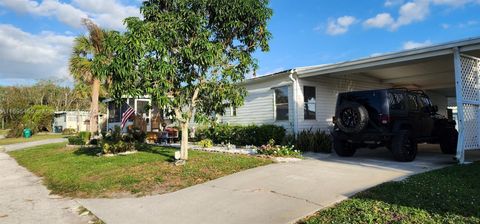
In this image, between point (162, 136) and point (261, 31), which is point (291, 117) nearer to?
point (261, 31)

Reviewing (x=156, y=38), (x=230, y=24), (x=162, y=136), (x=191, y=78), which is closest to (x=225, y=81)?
(x=191, y=78)

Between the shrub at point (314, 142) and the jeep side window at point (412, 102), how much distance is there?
9.54 ft

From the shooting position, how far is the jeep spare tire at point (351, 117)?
31.3 ft

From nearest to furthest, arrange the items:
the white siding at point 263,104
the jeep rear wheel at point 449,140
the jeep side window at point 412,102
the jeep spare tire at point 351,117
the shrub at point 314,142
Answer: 1. the jeep spare tire at point 351,117
2. the jeep side window at point 412,102
3. the jeep rear wheel at point 449,140
4. the shrub at point 314,142
5. the white siding at point 263,104

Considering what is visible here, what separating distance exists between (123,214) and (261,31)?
255 inches

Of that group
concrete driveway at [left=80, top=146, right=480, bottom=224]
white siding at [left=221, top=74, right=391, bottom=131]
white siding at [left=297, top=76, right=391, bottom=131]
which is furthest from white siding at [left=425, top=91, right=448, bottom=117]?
concrete driveway at [left=80, top=146, right=480, bottom=224]

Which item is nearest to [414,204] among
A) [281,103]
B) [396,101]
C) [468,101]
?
[396,101]

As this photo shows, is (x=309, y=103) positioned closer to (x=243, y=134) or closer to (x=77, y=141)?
(x=243, y=134)

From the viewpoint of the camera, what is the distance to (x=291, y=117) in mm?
13859

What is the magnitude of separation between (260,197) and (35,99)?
171ft

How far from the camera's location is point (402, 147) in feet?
30.3

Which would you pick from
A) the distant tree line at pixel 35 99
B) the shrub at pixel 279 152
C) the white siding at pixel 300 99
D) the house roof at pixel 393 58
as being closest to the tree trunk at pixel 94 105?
the white siding at pixel 300 99

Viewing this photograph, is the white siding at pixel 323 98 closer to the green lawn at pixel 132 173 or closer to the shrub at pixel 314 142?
the shrub at pixel 314 142

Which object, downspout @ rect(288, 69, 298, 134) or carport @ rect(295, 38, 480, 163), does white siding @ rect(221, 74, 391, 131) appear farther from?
carport @ rect(295, 38, 480, 163)
